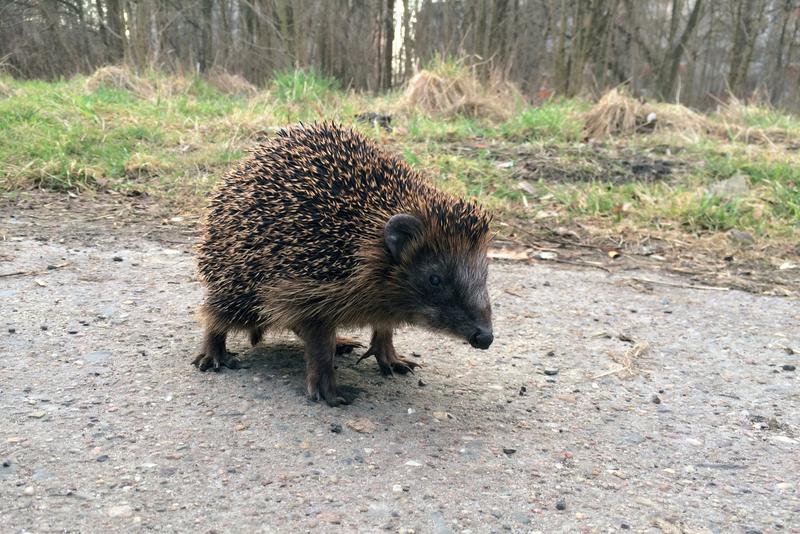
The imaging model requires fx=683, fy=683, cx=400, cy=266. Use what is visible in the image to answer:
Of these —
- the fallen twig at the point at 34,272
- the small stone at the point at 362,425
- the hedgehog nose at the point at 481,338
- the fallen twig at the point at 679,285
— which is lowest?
the fallen twig at the point at 679,285

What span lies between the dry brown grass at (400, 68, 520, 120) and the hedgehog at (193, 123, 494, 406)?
7.04m

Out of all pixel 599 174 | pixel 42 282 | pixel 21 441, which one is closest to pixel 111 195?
pixel 42 282

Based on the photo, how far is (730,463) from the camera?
2.88 metres

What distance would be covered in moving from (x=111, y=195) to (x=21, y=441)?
4.56 meters

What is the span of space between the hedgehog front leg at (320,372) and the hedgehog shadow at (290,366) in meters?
0.08

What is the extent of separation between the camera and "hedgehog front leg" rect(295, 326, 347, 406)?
323 cm

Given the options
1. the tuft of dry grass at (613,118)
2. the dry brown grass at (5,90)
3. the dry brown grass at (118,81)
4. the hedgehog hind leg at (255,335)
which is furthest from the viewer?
the dry brown grass at (118,81)

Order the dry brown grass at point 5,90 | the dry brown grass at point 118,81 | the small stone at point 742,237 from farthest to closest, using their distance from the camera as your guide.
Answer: the dry brown grass at point 118,81, the dry brown grass at point 5,90, the small stone at point 742,237

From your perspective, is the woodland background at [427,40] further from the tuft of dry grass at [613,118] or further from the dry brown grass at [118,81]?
the tuft of dry grass at [613,118]

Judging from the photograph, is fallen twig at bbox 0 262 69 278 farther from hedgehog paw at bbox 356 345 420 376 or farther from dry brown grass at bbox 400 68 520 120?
dry brown grass at bbox 400 68 520 120

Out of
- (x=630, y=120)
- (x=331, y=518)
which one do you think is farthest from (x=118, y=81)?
(x=331, y=518)

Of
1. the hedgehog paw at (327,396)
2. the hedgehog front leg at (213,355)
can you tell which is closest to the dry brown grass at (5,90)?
the hedgehog front leg at (213,355)

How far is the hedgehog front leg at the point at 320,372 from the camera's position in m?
3.23

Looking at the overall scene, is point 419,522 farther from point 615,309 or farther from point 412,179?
point 615,309
